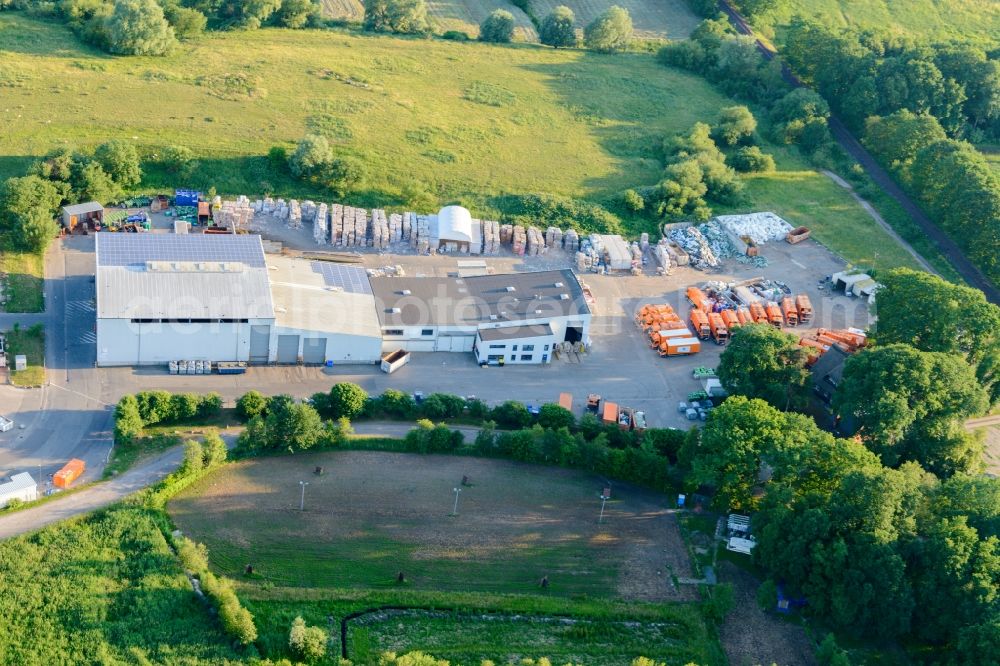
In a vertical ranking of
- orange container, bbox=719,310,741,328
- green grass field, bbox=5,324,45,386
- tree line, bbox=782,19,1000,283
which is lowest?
green grass field, bbox=5,324,45,386

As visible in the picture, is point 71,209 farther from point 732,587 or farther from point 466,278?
point 732,587

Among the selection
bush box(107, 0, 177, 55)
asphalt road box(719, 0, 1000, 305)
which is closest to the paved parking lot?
asphalt road box(719, 0, 1000, 305)

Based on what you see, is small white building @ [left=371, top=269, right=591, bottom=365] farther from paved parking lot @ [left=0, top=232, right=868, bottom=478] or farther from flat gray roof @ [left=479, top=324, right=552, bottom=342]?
paved parking lot @ [left=0, top=232, right=868, bottom=478]

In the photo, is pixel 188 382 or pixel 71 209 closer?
pixel 188 382

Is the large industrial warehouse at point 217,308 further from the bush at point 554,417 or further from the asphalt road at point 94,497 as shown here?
the bush at point 554,417

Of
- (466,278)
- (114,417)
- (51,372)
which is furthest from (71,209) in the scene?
(466,278)

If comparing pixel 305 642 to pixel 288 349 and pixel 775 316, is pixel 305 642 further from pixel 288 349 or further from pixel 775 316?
pixel 775 316
